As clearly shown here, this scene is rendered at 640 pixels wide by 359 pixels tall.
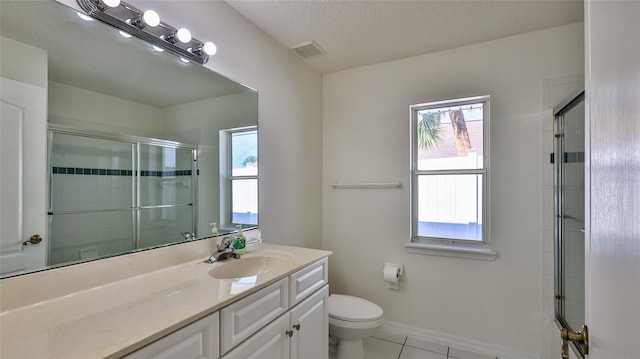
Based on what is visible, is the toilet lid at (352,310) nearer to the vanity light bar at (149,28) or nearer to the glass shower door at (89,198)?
the glass shower door at (89,198)

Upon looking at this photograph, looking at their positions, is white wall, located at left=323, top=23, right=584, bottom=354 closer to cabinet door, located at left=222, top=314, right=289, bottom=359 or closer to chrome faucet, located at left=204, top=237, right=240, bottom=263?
chrome faucet, located at left=204, top=237, right=240, bottom=263

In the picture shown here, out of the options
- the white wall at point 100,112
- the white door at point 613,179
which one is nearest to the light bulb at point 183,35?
the white wall at point 100,112

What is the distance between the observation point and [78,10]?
1.12m

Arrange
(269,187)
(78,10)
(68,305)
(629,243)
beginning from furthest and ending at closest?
(269,187)
(78,10)
(68,305)
(629,243)

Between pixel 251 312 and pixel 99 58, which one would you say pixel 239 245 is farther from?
pixel 99 58

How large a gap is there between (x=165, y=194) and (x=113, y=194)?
27cm

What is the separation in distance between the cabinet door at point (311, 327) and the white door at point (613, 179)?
1136 mm

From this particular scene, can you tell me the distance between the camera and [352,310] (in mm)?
2021

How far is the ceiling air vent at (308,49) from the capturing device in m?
2.24

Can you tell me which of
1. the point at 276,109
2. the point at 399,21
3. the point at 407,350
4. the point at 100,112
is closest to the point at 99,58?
the point at 100,112

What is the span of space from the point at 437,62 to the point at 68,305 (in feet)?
9.00

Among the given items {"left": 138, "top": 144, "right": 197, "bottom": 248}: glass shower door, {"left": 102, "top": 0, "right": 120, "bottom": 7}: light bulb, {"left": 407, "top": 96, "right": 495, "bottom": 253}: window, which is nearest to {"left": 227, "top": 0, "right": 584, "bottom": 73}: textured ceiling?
{"left": 407, "top": 96, "right": 495, "bottom": 253}: window

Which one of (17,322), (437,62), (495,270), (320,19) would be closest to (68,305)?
(17,322)

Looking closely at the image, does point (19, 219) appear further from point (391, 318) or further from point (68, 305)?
point (391, 318)
